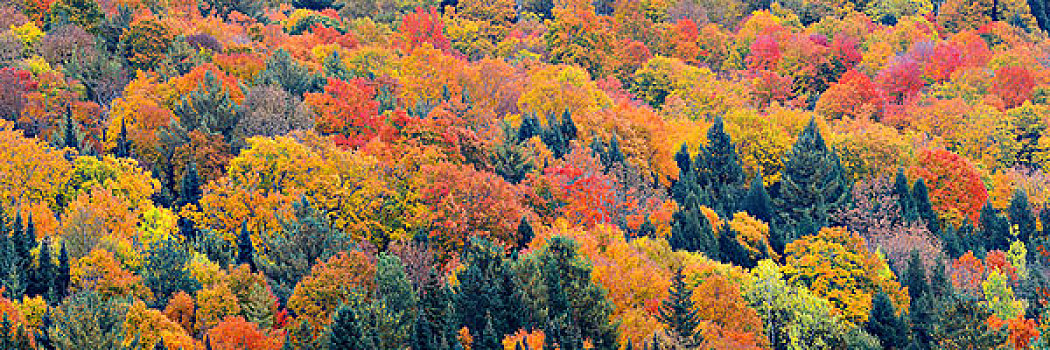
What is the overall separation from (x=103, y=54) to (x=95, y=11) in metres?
13.5

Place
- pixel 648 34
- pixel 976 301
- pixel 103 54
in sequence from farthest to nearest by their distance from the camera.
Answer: pixel 648 34
pixel 103 54
pixel 976 301

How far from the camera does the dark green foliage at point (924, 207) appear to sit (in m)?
111

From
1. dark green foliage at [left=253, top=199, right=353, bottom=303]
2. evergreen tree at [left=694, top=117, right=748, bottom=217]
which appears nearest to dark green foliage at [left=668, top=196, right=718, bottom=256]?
evergreen tree at [left=694, top=117, right=748, bottom=217]

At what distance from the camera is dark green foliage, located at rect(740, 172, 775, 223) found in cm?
11356

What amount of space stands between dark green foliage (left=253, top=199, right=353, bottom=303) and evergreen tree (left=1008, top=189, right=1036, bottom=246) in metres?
55.0

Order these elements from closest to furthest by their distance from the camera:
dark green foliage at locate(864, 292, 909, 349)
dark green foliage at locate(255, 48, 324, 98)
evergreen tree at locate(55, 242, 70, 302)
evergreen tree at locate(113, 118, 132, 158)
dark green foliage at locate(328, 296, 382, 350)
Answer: dark green foliage at locate(328, 296, 382, 350)
evergreen tree at locate(55, 242, 70, 302)
dark green foliage at locate(864, 292, 909, 349)
evergreen tree at locate(113, 118, 132, 158)
dark green foliage at locate(255, 48, 324, 98)

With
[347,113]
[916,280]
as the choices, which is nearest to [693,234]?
[916,280]

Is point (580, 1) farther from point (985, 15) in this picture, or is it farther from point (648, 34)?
point (985, 15)

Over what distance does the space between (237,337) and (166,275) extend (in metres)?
8.82

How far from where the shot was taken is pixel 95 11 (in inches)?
5246

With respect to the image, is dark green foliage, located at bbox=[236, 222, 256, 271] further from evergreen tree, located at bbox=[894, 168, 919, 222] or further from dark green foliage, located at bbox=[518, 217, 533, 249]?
evergreen tree, located at bbox=[894, 168, 919, 222]

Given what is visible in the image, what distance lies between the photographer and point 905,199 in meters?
112

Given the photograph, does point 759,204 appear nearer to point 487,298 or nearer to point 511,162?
point 511,162

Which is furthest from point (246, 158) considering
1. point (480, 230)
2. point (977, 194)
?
point (977, 194)
